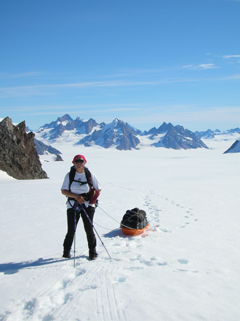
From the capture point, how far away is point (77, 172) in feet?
18.4

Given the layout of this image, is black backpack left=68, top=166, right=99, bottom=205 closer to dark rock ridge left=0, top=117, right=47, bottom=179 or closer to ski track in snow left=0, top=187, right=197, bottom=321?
ski track in snow left=0, top=187, right=197, bottom=321

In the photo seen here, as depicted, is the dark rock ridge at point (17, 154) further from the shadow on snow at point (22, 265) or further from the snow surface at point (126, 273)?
the shadow on snow at point (22, 265)

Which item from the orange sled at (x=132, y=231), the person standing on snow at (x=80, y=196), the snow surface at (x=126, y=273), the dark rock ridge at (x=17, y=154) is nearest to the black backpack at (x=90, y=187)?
the person standing on snow at (x=80, y=196)

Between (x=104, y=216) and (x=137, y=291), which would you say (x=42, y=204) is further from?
(x=137, y=291)

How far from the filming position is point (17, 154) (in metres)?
28.0

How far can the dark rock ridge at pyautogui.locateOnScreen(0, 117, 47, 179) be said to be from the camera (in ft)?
87.6

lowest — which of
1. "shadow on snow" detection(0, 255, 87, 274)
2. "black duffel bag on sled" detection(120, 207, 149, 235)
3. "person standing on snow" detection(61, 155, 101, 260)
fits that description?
"shadow on snow" detection(0, 255, 87, 274)

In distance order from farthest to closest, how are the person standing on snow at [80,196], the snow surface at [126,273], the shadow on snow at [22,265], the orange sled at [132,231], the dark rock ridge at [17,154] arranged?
the dark rock ridge at [17,154] < the orange sled at [132,231] < the person standing on snow at [80,196] < the shadow on snow at [22,265] < the snow surface at [126,273]

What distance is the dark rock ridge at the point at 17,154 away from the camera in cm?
2670

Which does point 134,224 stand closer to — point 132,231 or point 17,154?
point 132,231

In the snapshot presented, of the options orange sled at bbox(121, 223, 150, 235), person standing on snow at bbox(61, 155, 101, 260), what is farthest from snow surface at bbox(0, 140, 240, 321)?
person standing on snow at bbox(61, 155, 101, 260)

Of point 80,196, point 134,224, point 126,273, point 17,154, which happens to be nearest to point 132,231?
point 134,224

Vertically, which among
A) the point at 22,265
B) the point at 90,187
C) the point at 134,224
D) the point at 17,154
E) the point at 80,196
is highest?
the point at 17,154

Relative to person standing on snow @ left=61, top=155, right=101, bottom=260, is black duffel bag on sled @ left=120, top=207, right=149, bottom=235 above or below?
below
